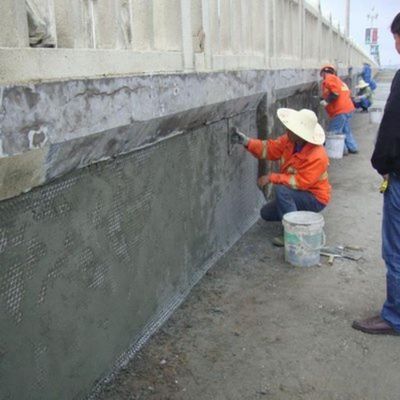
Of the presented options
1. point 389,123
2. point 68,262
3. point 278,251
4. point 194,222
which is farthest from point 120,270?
point 278,251

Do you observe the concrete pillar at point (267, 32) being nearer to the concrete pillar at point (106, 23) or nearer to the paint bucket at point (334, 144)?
the concrete pillar at point (106, 23)

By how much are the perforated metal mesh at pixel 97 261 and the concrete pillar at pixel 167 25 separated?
2.15 ft

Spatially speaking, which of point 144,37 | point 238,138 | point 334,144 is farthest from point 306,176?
point 334,144

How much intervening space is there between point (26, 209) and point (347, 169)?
728 cm

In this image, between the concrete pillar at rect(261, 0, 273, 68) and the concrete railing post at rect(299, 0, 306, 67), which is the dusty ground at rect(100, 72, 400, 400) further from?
the concrete railing post at rect(299, 0, 306, 67)

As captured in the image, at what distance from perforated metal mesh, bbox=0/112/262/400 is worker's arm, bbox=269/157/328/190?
79 cm

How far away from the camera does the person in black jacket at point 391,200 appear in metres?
2.86

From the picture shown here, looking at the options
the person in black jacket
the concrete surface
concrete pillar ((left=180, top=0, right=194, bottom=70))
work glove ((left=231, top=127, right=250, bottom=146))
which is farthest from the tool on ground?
concrete pillar ((left=180, top=0, right=194, bottom=70))

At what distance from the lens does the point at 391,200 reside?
9.89 feet

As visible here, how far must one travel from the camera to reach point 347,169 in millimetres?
8445

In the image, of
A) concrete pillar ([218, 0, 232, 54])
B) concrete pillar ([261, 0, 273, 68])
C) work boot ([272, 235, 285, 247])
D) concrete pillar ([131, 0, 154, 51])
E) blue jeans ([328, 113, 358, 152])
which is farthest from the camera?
blue jeans ([328, 113, 358, 152])

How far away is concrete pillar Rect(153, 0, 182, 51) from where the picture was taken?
10.1 ft

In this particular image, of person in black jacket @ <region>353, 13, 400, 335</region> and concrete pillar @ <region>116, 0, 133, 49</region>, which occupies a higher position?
concrete pillar @ <region>116, 0, 133, 49</region>

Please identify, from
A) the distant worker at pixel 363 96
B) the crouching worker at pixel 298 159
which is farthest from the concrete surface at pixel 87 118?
the distant worker at pixel 363 96
